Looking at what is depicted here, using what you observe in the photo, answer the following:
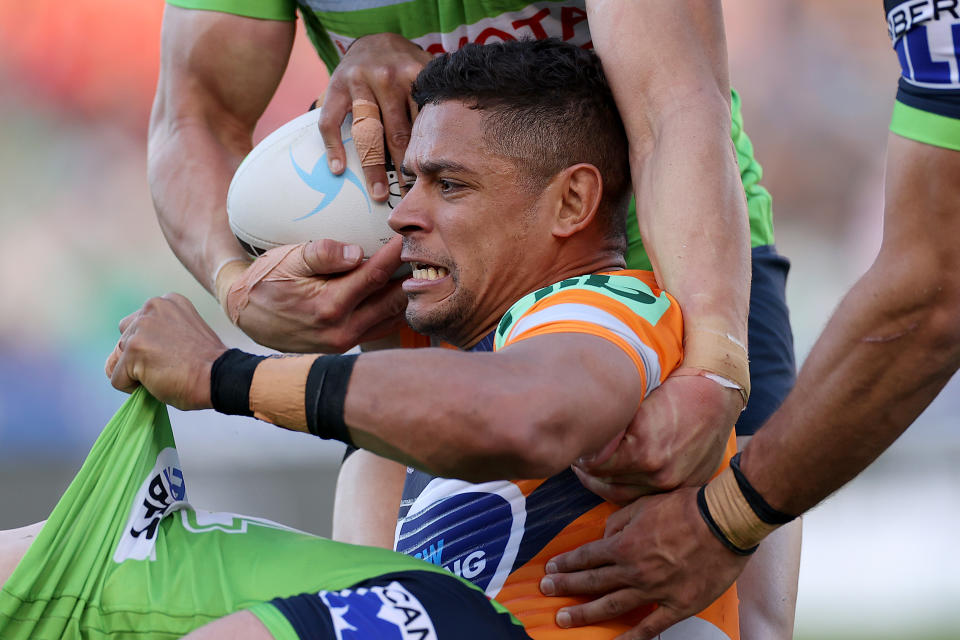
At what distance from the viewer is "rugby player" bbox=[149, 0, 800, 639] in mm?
2070

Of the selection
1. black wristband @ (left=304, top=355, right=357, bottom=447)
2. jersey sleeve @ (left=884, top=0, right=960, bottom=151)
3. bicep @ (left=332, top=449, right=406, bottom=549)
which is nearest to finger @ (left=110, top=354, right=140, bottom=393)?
black wristband @ (left=304, top=355, right=357, bottom=447)

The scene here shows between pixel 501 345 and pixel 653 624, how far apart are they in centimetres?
59

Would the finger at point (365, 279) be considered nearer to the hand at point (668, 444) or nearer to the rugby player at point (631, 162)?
the rugby player at point (631, 162)

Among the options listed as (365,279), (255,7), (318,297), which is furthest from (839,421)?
(255,7)

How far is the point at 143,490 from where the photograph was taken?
2.01 meters

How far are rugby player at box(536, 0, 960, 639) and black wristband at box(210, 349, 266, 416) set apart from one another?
672 millimetres

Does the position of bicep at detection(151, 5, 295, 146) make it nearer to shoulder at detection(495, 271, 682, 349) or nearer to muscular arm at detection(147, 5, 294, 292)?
muscular arm at detection(147, 5, 294, 292)

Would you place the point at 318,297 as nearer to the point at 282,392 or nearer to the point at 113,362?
the point at 113,362

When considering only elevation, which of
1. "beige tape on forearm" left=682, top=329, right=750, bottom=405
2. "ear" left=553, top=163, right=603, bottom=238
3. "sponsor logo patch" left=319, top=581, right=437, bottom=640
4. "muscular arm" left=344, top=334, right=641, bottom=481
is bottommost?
"sponsor logo patch" left=319, top=581, right=437, bottom=640

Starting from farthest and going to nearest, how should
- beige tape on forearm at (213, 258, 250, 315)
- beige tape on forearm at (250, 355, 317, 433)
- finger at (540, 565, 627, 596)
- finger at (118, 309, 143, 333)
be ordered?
1. beige tape on forearm at (213, 258, 250, 315)
2. finger at (118, 309, 143, 333)
3. finger at (540, 565, 627, 596)
4. beige tape on forearm at (250, 355, 317, 433)

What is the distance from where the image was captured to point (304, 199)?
8.34 ft

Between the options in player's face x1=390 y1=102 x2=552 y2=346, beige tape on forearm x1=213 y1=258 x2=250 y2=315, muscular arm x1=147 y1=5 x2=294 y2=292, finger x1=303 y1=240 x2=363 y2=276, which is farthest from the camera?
muscular arm x1=147 y1=5 x2=294 y2=292

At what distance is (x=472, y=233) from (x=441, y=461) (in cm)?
71

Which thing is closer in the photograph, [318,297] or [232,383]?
[232,383]
